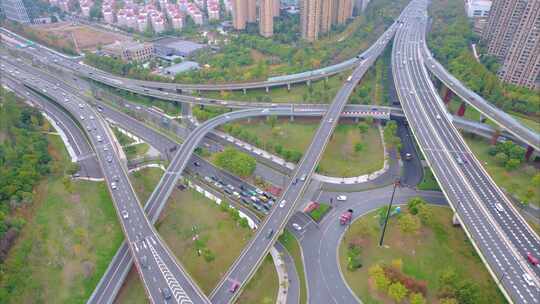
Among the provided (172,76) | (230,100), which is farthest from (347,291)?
(172,76)

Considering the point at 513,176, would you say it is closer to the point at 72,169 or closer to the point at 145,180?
the point at 145,180

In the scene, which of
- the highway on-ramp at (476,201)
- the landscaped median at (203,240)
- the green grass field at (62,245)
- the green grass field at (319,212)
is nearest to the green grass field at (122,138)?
the green grass field at (62,245)

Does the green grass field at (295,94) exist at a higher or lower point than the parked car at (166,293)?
higher

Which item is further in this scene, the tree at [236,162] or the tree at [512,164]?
the tree at [236,162]

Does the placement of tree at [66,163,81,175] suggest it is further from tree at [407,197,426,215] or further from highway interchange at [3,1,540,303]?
tree at [407,197,426,215]

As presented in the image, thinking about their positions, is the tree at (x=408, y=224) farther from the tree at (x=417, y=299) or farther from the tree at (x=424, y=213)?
the tree at (x=417, y=299)

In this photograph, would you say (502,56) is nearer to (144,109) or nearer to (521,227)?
(521,227)

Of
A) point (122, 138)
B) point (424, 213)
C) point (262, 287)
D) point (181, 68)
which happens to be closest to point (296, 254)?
point (262, 287)
